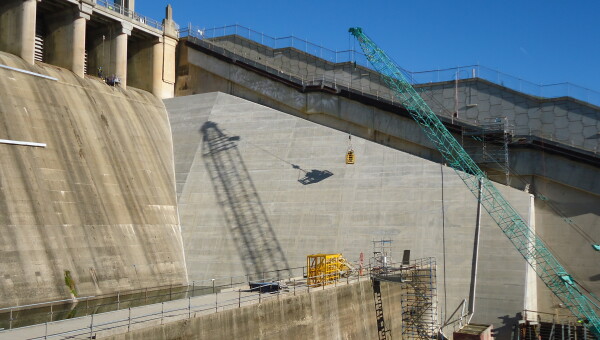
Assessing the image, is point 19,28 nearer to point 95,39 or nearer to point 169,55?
point 95,39

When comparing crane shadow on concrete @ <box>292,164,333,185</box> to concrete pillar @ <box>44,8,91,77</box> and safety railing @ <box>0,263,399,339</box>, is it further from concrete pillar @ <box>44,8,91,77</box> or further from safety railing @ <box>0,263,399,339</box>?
concrete pillar @ <box>44,8,91,77</box>

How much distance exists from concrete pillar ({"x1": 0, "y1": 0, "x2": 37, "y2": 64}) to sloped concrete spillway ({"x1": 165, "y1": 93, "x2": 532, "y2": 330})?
36.8 ft

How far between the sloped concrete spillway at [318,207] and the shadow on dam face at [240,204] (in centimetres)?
6

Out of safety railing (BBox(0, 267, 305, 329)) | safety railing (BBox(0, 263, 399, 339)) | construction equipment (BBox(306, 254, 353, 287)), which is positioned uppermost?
construction equipment (BBox(306, 254, 353, 287))

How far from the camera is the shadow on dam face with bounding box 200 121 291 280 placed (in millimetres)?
34750

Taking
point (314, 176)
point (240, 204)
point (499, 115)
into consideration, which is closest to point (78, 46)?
point (240, 204)

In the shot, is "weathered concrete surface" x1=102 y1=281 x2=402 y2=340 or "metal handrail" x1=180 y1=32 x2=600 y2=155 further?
"metal handrail" x1=180 y1=32 x2=600 y2=155

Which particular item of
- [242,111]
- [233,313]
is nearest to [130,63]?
[242,111]

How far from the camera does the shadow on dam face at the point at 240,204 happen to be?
34.8 metres

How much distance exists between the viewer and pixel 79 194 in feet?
104

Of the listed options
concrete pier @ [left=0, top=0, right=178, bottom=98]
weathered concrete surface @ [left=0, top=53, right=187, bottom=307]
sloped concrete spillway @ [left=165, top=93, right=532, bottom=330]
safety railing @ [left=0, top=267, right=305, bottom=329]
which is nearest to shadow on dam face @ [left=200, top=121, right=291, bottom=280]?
sloped concrete spillway @ [left=165, top=93, right=532, bottom=330]

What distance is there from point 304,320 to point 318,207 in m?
13.4

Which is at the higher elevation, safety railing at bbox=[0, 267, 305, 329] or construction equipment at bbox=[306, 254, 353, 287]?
construction equipment at bbox=[306, 254, 353, 287]

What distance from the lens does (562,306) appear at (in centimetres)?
3219
